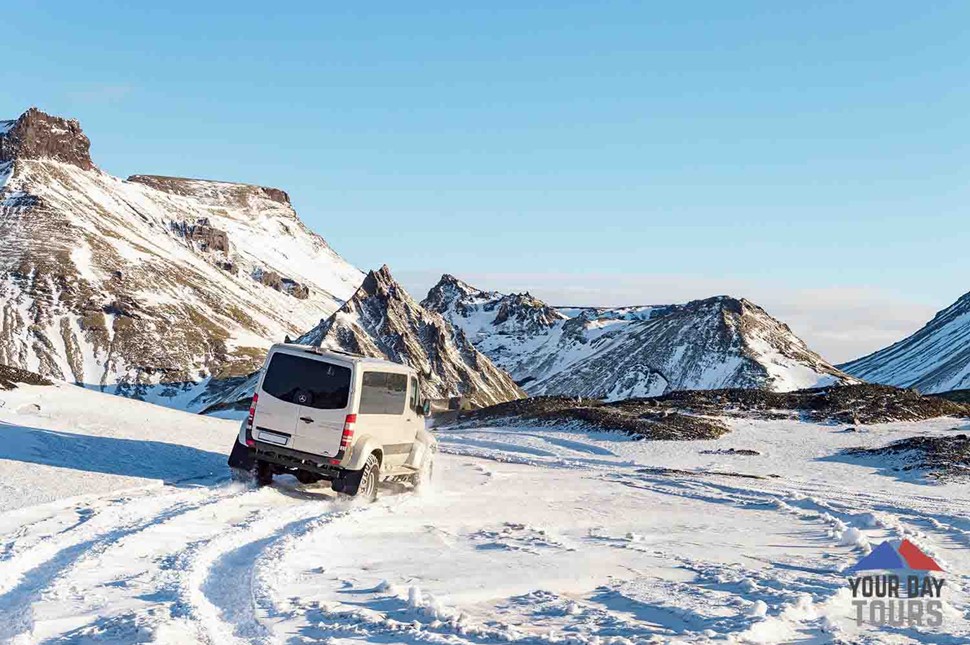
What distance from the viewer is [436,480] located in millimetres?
22484

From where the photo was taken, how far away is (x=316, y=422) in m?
17.5

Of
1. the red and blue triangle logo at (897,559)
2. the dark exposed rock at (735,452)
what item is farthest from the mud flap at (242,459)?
the dark exposed rock at (735,452)

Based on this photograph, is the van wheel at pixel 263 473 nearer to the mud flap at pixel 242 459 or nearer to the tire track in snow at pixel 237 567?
the mud flap at pixel 242 459

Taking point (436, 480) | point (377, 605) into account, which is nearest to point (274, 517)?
point (377, 605)

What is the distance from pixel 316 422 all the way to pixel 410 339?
512ft

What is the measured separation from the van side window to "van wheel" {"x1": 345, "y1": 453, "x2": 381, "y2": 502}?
40.4 inches

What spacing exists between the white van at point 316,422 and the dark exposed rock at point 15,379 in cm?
1111

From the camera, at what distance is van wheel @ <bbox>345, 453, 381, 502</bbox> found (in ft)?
57.4

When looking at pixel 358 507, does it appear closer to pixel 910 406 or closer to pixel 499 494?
pixel 499 494

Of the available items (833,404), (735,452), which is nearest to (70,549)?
(735,452)

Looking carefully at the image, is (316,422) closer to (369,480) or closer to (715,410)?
(369,480)

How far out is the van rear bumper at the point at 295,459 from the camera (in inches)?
687

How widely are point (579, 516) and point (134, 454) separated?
10195 millimetres

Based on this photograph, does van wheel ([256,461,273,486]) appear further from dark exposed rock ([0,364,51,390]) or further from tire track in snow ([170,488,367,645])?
dark exposed rock ([0,364,51,390])
